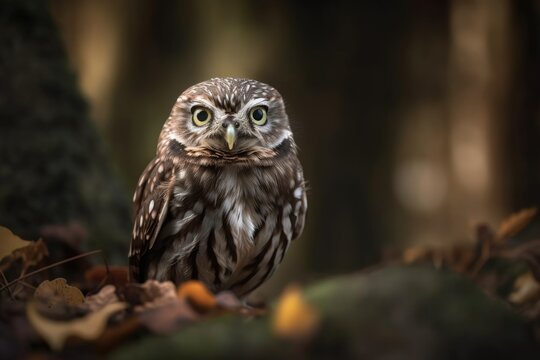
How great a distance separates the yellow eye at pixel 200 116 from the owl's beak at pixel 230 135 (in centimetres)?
18

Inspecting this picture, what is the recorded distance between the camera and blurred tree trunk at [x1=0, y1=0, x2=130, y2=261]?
11.0ft

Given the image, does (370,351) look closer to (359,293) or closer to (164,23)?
(359,293)

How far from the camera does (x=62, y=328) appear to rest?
57.7 inches

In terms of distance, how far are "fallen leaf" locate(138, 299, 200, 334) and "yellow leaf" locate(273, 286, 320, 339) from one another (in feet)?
0.72

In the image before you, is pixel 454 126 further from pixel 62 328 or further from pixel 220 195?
pixel 62 328

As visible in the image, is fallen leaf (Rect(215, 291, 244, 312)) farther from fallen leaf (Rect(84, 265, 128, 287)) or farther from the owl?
fallen leaf (Rect(84, 265, 128, 287))

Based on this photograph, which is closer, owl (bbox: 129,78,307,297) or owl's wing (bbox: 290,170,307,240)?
owl (bbox: 129,78,307,297)

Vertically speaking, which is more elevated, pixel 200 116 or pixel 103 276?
pixel 200 116

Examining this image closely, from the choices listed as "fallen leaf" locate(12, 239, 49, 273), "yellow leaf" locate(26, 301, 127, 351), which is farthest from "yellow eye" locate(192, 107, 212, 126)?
"yellow leaf" locate(26, 301, 127, 351)

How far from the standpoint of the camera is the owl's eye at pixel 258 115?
2938 millimetres

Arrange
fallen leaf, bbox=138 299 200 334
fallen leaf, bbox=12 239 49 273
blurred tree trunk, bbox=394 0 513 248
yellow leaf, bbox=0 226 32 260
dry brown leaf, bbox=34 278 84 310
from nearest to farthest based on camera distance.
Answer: fallen leaf, bbox=138 299 200 334, dry brown leaf, bbox=34 278 84 310, yellow leaf, bbox=0 226 32 260, fallen leaf, bbox=12 239 49 273, blurred tree trunk, bbox=394 0 513 248

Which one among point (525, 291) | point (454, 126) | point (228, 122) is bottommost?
point (525, 291)

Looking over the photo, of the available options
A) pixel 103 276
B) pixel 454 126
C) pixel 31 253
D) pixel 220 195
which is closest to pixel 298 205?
pixel 220 195

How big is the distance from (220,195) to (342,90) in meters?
4.34
